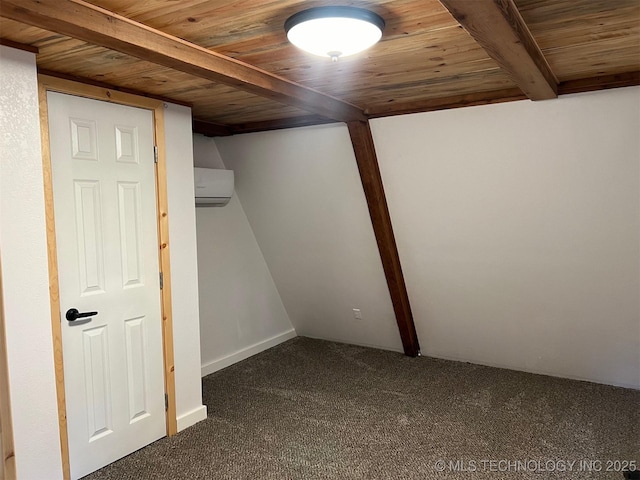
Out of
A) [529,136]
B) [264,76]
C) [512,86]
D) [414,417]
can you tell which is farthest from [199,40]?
[414,417]

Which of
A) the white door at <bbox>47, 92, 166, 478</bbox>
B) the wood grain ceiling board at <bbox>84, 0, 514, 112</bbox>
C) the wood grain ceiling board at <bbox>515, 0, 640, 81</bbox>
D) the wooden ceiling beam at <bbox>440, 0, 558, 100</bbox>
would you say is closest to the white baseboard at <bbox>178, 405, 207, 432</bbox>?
the white door at <bbox>47, 92, 166, 478</bbox>

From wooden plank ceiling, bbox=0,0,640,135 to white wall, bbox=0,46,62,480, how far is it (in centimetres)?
23

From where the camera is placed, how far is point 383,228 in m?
4.10

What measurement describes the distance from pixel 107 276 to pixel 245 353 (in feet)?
7.23

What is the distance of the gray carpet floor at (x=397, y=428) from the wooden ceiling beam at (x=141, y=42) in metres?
2.09

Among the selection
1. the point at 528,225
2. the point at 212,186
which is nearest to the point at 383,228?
the point at 528,225

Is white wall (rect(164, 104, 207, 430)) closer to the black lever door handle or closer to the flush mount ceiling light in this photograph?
the black lever door handle

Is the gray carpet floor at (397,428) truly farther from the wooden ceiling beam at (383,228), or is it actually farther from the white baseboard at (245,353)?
the wooden ceiling beam at (383,228)

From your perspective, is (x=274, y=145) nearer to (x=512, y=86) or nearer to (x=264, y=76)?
(x=264, y=76)

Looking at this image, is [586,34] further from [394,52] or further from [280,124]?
[280,124]

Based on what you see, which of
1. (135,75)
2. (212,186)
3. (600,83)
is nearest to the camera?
(135,75)

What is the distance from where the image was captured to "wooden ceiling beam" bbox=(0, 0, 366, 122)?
1.76 meters

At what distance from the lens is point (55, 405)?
259 centimetres

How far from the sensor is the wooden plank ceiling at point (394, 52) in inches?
73.8
